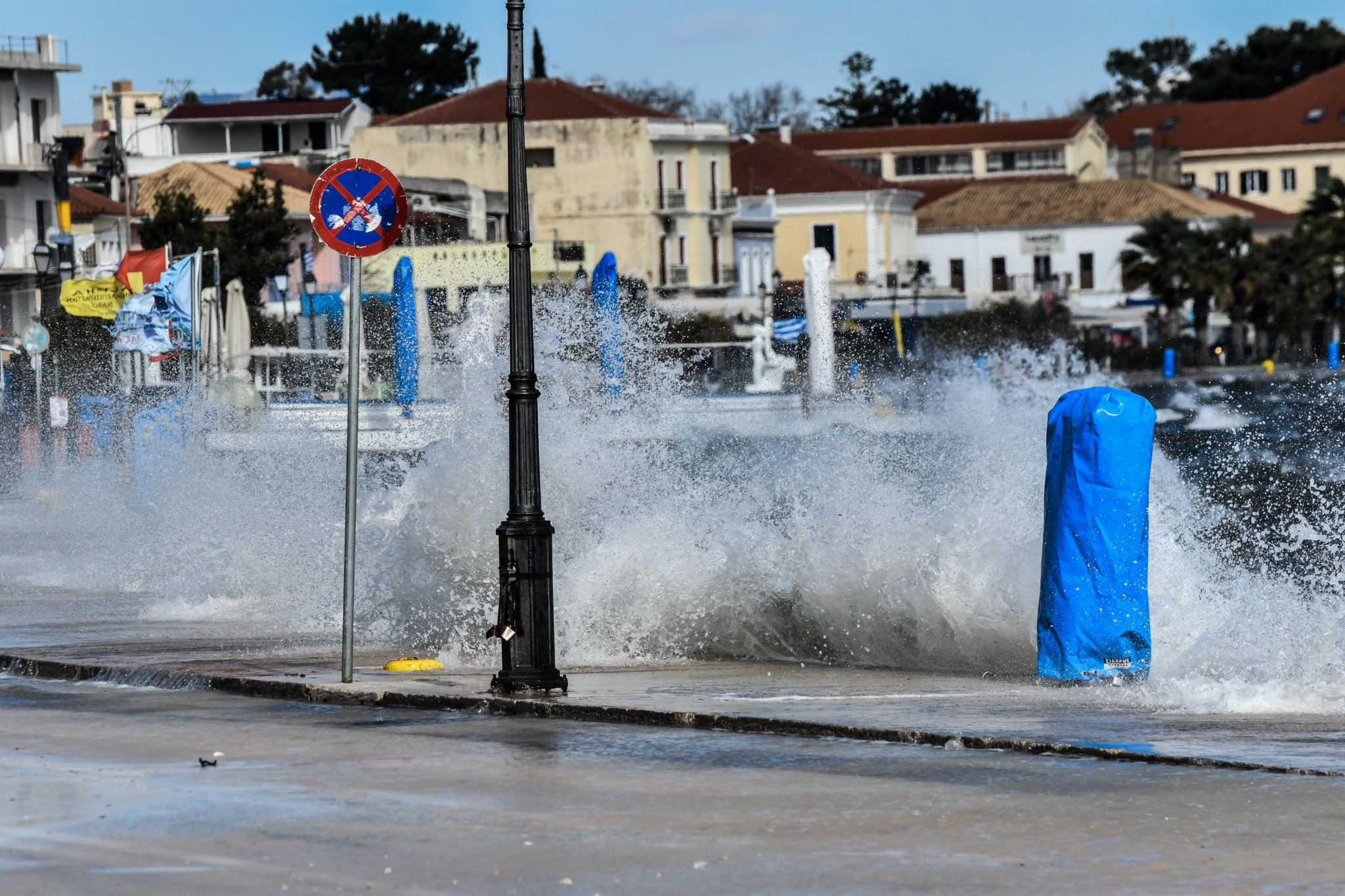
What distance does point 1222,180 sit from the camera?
134 m

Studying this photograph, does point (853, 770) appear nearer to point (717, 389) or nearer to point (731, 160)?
point (717, 389)

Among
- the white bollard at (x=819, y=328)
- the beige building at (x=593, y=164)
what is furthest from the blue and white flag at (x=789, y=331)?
the beige building at (x=593, y=164)

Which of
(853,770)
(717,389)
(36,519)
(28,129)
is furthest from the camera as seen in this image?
(28,129)

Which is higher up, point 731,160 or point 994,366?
point 731,160

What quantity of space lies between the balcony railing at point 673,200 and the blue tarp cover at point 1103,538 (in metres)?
72.3

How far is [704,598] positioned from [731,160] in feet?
287

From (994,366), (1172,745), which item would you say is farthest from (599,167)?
(1172,745)

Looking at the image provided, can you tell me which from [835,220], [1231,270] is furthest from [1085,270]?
[835,220]

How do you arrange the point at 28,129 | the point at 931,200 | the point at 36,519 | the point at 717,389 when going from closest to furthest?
the point at 36,519 → the point at 717,389 → the point at 28,129 → the point at 931,200

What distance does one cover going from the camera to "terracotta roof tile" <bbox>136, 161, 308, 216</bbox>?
8075 centimetres

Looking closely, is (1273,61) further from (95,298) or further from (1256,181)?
(95,298)

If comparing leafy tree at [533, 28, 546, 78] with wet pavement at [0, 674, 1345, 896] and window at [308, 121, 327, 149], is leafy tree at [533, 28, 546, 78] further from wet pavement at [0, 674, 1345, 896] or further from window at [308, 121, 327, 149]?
wet pavement at [0, 674, 1345, 896]

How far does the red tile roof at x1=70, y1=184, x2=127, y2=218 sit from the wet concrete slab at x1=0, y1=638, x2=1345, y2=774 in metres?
66.3

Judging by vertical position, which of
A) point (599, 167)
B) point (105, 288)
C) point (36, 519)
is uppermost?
point (599, 167)
